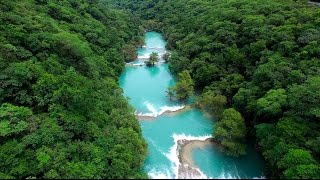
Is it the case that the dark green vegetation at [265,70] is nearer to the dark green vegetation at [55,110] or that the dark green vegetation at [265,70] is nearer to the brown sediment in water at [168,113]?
the brown sediment in water at [168,113]

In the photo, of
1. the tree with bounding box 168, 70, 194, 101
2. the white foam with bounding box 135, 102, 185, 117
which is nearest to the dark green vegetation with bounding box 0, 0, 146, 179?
the white foam with bounding box 135, 102, 185, 117

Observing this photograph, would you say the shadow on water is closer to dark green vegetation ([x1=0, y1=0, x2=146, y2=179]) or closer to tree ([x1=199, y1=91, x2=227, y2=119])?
dark green vegetation ([x1=0, y1=0, x2=146, y2=179])

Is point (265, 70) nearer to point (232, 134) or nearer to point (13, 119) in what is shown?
point (232, 134)

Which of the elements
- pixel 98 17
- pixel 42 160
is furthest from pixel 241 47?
pixel 42 160

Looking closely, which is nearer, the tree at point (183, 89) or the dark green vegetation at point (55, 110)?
the dark green vegetation at point (55, 110)

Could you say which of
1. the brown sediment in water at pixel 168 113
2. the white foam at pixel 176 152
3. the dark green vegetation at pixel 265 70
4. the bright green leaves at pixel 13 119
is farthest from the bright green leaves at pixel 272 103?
the bright green leaves at pixel 13 119
